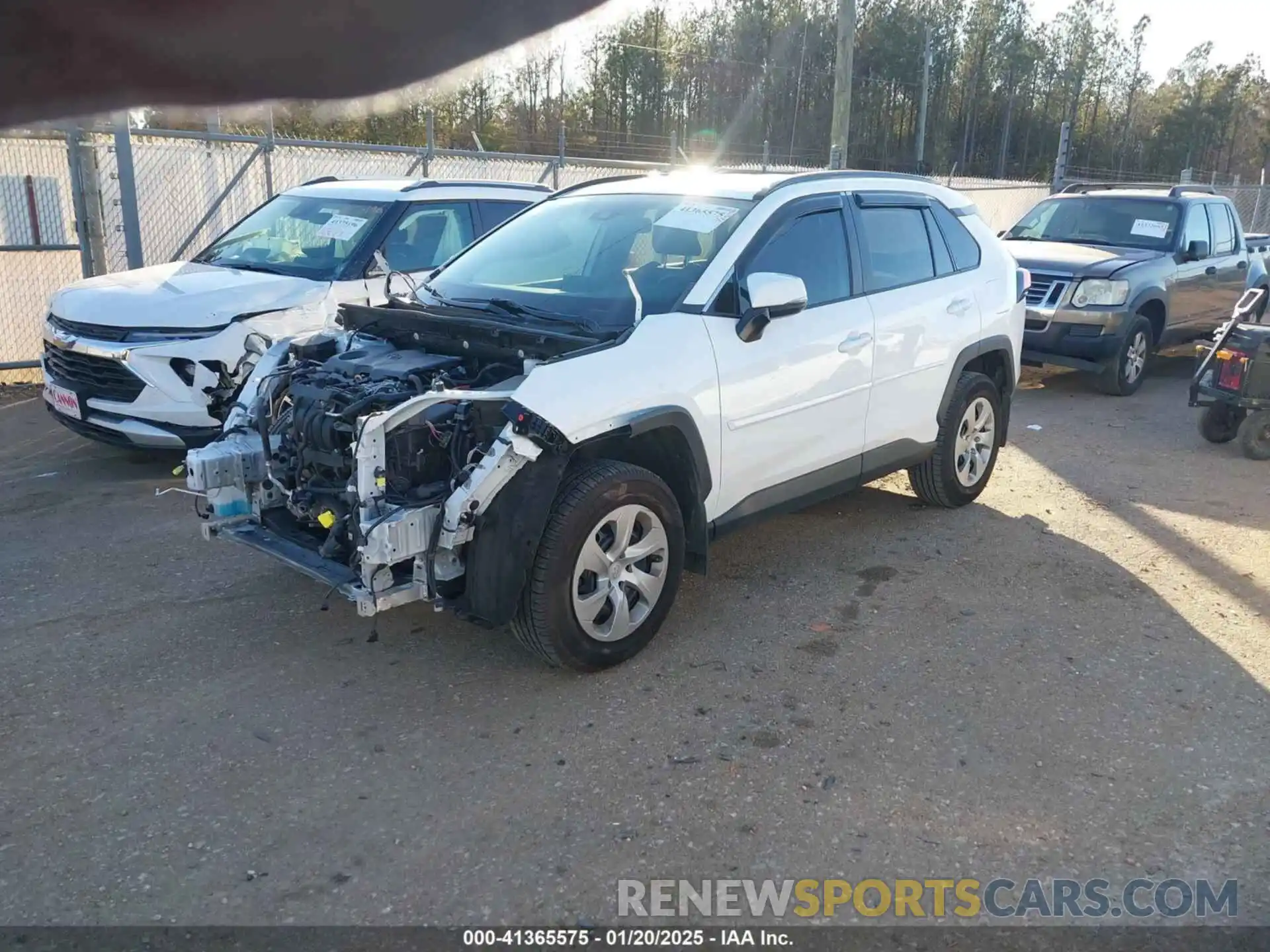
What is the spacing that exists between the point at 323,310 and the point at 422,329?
8.00ft

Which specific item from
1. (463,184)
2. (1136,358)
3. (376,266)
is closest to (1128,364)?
(1136,358)

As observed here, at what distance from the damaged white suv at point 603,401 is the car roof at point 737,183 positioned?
0.07ft

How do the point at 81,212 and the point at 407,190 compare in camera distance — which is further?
the point at 81,212

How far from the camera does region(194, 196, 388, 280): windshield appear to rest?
7137 mm

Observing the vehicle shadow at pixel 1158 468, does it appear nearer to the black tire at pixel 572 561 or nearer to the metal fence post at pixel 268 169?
the black tire at pixel 572 561

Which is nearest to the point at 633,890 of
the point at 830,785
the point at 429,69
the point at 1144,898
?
the point at 830,785

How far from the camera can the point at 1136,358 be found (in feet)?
32.9

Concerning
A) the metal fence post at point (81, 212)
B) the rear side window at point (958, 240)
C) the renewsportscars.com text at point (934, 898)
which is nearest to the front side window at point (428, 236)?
the rear side window at point (958, 240)

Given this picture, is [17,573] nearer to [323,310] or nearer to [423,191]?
[323,310]

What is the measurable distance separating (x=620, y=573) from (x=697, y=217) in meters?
1.80

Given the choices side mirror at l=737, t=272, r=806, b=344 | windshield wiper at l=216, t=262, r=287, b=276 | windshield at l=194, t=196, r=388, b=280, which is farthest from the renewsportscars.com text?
windshield wiper at l=216, t=262, r=287, b=276

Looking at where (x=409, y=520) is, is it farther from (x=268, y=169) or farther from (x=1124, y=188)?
(x=1124, y=188)

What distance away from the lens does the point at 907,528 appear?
19.6ft

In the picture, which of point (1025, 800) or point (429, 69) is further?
point (1025, 800)
